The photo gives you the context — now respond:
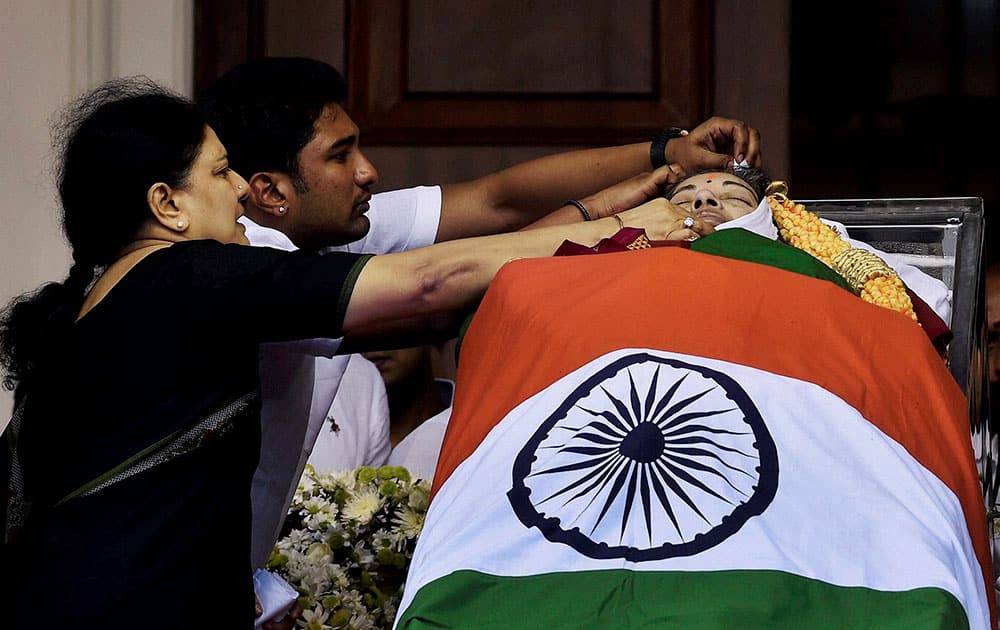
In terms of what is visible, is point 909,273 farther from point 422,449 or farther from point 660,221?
point 422,449

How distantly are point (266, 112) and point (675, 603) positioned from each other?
54.1 inches

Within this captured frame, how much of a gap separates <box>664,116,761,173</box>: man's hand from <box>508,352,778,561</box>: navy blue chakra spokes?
1046 mm

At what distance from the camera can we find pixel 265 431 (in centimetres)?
213

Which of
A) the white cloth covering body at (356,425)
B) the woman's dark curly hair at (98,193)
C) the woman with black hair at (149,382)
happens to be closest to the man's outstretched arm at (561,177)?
the white cloth covering body at (356,425)

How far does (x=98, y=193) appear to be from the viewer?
187 cm

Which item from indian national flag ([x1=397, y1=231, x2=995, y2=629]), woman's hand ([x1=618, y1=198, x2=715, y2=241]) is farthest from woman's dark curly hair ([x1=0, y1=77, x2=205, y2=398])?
woman's hand ([x1=618, y1=198, x2=715, y2=241])

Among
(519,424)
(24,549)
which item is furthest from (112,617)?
(519,424)

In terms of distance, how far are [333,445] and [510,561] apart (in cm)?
158

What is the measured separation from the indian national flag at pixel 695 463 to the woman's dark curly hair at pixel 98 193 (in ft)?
1.56

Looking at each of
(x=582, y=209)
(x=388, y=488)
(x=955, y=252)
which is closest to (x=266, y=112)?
(x=582, y=209)

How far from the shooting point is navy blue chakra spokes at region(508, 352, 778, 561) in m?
1.47

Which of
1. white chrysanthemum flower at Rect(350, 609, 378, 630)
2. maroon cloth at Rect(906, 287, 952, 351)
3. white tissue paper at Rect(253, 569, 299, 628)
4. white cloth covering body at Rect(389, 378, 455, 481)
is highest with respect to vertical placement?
maroon cloth at Rect(906, 287, 952, 351)

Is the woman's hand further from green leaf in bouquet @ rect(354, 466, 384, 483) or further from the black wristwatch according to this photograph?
green leaf in bouquet @ rect(354, 466, 384, 483)

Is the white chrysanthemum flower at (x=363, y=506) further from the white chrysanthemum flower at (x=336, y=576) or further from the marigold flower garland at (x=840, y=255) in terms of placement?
the marigold flower garland at (x=840, y=255)
